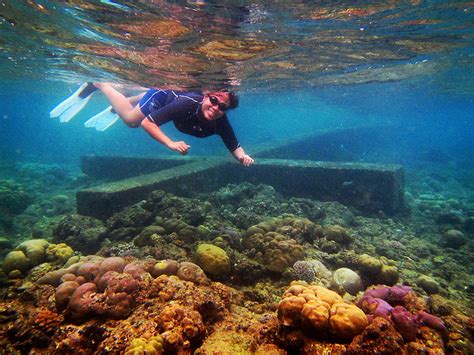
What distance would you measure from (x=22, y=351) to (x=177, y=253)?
288cm

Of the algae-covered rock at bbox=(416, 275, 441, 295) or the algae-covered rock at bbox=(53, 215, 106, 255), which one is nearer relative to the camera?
the algae-covered rock at bbox=(416, 275, 441, 295)

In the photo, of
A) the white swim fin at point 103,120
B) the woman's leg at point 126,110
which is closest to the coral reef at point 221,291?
the woman's leg at point 126,110

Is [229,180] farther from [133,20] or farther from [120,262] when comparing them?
[120,262]

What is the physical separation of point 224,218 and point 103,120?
8088 millimetres

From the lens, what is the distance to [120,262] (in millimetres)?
4531

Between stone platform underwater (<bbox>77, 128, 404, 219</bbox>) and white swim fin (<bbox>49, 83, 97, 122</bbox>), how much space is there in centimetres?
385

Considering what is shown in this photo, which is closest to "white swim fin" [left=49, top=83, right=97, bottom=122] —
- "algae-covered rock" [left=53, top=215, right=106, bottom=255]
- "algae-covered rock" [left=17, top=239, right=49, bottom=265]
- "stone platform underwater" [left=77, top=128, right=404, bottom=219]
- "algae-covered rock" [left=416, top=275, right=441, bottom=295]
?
"stone platform underwater" [left=77, top=128, right=404, bottom=219]

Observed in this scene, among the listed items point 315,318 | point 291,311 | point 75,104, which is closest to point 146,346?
point 291,311

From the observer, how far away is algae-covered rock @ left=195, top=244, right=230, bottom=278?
5.14 metres

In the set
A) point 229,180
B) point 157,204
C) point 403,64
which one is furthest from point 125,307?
point 403,64

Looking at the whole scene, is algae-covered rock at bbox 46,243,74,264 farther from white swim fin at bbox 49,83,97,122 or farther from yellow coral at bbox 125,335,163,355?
white swim fin at bbox 49,83,97,122

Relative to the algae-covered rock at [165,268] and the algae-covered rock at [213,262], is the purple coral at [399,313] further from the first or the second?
the algae-covered rock at [165,268]

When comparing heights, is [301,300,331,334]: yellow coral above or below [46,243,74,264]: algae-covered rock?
above

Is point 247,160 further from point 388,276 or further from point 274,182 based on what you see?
point 274,182
